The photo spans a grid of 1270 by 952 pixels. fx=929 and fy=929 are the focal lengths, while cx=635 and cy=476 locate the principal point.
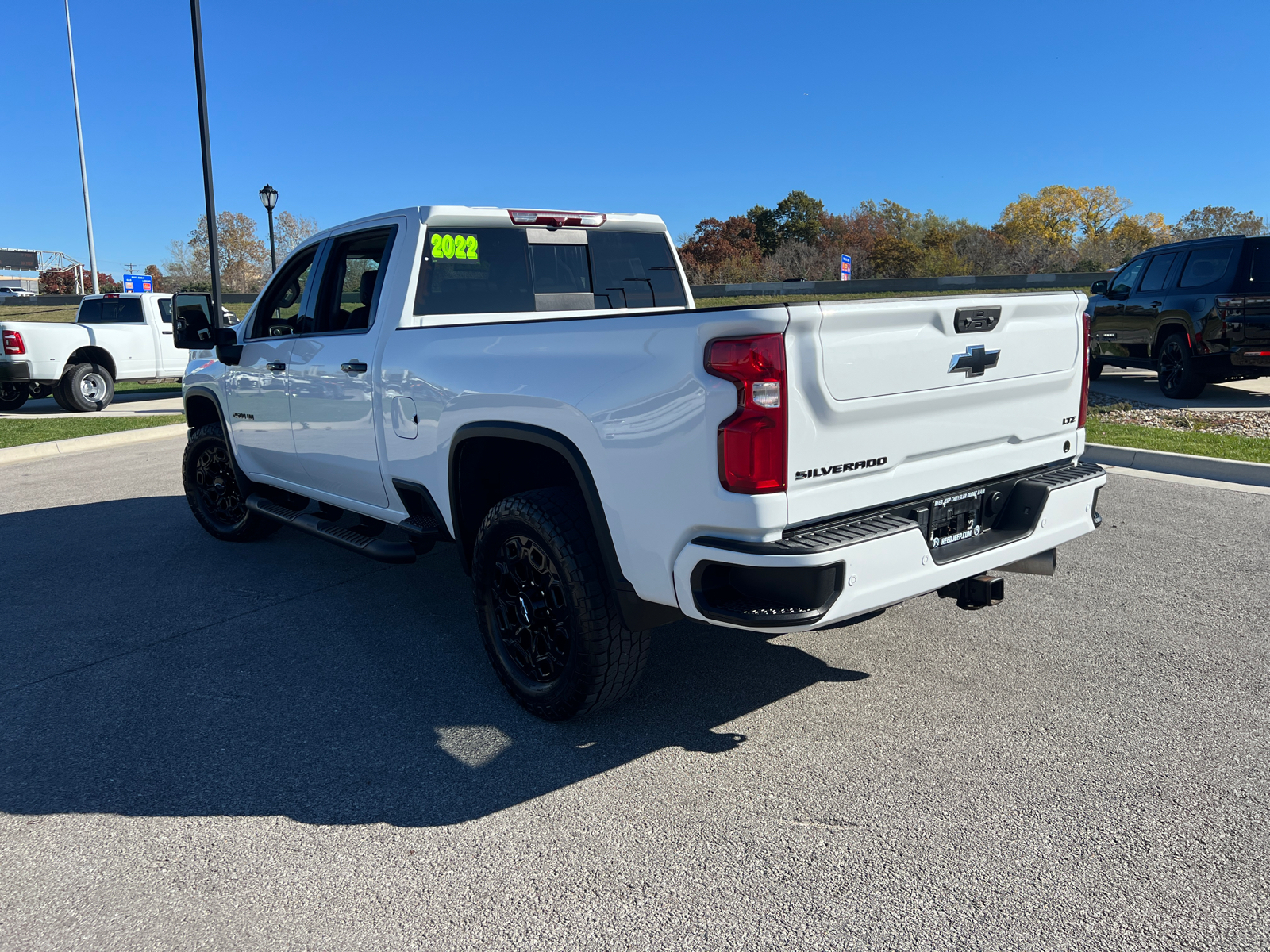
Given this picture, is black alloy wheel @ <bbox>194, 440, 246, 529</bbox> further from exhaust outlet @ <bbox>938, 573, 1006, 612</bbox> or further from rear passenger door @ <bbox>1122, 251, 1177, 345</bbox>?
rear passenger door @ <bbox>1122, 251, 1177, 345</bbox>

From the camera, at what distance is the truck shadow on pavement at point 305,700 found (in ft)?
10.4

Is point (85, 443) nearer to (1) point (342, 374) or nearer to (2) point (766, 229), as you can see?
(1) point (342, 374)

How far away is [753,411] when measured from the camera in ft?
9.00

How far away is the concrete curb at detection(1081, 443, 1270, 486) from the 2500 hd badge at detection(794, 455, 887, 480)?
500 centimetres

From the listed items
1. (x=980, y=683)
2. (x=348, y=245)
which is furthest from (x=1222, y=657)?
(x=348, y=245)

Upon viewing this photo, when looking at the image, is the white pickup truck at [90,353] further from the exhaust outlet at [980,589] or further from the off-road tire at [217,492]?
the exhaust outlet at [980,589]

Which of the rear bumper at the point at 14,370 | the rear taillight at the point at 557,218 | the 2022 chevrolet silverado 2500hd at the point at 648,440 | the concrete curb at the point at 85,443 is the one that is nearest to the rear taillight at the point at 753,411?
the 2022 chevrolet silverado 2500hd at the point at 648,440

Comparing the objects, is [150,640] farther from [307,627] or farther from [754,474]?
[754,474]

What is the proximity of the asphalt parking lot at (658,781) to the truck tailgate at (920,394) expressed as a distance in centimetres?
96

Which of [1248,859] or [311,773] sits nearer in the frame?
[1248,859]

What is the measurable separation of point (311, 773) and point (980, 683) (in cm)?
264

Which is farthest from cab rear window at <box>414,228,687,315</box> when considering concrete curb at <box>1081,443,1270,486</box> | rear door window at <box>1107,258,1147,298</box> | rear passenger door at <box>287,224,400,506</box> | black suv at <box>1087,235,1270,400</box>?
rear door window at <box>1107,258,1147,298</box>

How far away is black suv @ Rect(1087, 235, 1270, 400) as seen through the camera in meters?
10.9

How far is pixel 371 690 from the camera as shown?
3.94 metres
